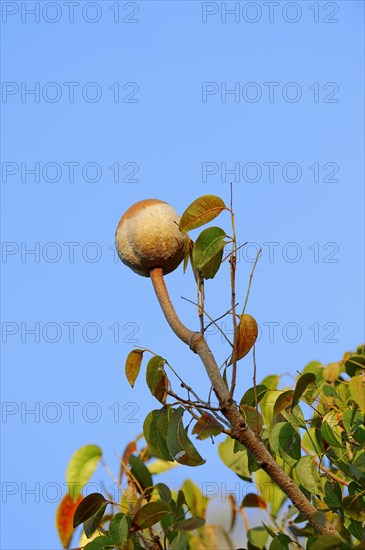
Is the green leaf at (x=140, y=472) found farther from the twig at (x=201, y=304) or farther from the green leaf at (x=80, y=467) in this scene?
the twig at (x=201, y=304)

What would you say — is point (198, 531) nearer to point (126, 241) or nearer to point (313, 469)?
point (313, 469)

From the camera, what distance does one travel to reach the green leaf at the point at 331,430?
2.18m

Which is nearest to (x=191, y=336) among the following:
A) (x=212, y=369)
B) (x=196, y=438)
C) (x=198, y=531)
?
(x=212, y=369)

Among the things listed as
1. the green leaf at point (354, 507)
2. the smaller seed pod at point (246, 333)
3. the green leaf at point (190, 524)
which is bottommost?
the green leaf at point (190, 524)

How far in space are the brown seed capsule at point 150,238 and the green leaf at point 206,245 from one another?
0.45 feet

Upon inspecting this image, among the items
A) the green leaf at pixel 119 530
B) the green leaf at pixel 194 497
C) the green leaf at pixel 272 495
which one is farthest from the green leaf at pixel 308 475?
the green leaf at pixel 194 497

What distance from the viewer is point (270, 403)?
102 inches

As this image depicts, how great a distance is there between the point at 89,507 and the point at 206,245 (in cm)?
69

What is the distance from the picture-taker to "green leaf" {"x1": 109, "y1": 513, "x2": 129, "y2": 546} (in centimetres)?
211

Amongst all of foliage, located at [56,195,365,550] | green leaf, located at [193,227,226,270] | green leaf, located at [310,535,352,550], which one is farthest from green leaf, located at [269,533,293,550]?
green leaf, located at [193,227,226,270]

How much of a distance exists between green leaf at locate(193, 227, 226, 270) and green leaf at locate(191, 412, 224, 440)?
0.32 metres

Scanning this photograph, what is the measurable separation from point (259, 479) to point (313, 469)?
0.72m

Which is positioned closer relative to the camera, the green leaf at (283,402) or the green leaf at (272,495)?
the green leaf at (283,402)

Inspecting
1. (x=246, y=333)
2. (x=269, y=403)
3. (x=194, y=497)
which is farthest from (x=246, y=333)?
(x=194, y=497)
